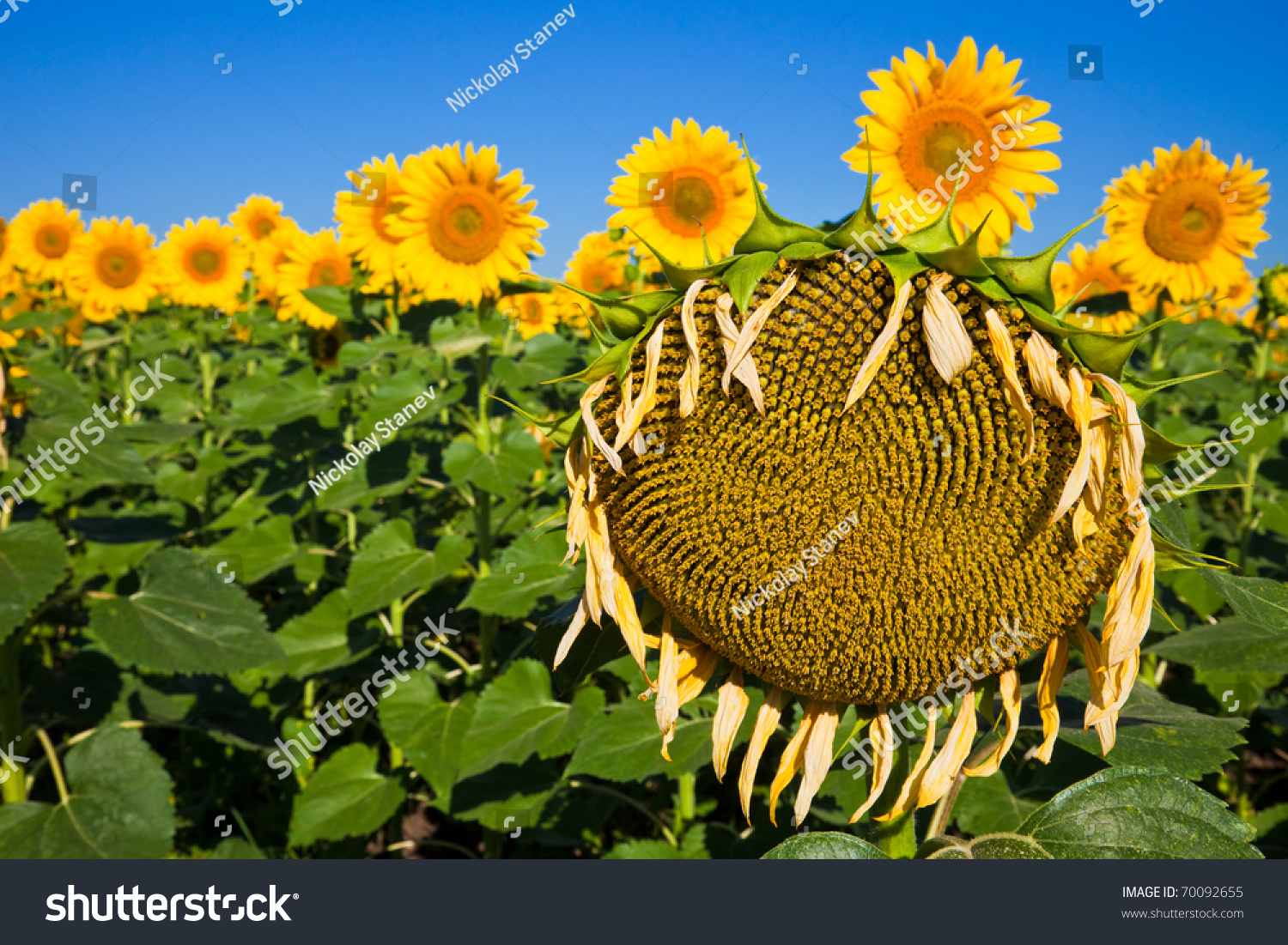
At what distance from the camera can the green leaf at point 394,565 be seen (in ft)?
13.0

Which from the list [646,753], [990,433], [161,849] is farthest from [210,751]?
[990,433]

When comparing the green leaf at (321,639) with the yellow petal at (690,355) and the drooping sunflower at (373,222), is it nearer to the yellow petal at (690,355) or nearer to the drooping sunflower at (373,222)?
the drooping sunflower at (373,222)

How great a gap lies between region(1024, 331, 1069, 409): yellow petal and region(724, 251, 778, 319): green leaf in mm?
391

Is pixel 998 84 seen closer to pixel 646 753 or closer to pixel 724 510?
pixel 724 510

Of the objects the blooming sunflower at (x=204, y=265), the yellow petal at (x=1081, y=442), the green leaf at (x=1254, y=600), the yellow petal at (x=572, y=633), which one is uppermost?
the blooming sunflower at (x=204, y=265)

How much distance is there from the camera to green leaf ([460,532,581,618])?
3.21m

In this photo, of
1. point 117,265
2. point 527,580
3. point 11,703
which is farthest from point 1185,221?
point 117,265

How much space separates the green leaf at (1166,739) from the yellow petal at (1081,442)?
0.51 m

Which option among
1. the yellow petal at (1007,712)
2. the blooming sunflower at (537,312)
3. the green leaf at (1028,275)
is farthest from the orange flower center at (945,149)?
the blooming sunflower at (537,312)

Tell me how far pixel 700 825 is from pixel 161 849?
5.90 ft

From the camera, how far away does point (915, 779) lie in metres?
1.63

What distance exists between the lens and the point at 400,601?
4.80m

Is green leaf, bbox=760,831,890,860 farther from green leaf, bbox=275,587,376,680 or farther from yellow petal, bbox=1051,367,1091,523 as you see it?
green leaf, bbox=275,587,376,680

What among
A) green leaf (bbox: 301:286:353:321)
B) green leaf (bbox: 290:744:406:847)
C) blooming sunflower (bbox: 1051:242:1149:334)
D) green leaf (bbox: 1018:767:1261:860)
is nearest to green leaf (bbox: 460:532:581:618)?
green leaf (bbox: 290:744:406:847)
